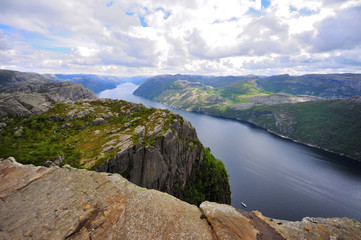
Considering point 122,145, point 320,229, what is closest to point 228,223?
point 320,229

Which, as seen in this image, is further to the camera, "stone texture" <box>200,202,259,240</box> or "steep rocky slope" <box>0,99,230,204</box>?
"steep rocky slope" <box>0,99,230,204</box>

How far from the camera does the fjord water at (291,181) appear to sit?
8494 centimetres

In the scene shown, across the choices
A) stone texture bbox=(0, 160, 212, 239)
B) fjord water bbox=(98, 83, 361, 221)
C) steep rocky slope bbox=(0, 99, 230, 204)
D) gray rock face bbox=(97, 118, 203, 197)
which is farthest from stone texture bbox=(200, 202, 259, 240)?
fjord water bbox=(98, 83, 361, 221)

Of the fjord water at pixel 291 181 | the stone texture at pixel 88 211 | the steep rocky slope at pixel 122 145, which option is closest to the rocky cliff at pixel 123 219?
the stone texture at pixel 88 211

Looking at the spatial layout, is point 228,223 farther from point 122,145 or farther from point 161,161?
point 161,161

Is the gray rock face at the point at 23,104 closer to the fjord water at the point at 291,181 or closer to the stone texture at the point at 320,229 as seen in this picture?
the stone texture at the point at 320,229

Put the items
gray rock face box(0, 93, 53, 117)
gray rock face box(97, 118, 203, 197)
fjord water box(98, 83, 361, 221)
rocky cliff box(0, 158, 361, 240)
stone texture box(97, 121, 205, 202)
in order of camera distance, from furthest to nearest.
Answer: fjord water box(98, 83, 361, 221)
gray rock face box(0, 93, 53, 117)
gray rock face box(97, 118, 203, 197)
stone texture box(97, 121, 205, 202)
rocky cliff box(0, 158, 361, 240)

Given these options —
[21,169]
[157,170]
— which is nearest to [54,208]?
[21,169]

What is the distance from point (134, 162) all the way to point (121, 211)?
26.8 m

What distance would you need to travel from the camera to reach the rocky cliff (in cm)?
1265

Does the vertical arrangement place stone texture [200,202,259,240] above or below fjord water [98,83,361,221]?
above

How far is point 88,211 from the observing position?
46.3 ft

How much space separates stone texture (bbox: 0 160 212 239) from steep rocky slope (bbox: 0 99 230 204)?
11.7 m

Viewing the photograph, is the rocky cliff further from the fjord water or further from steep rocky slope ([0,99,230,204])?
the fjord water
